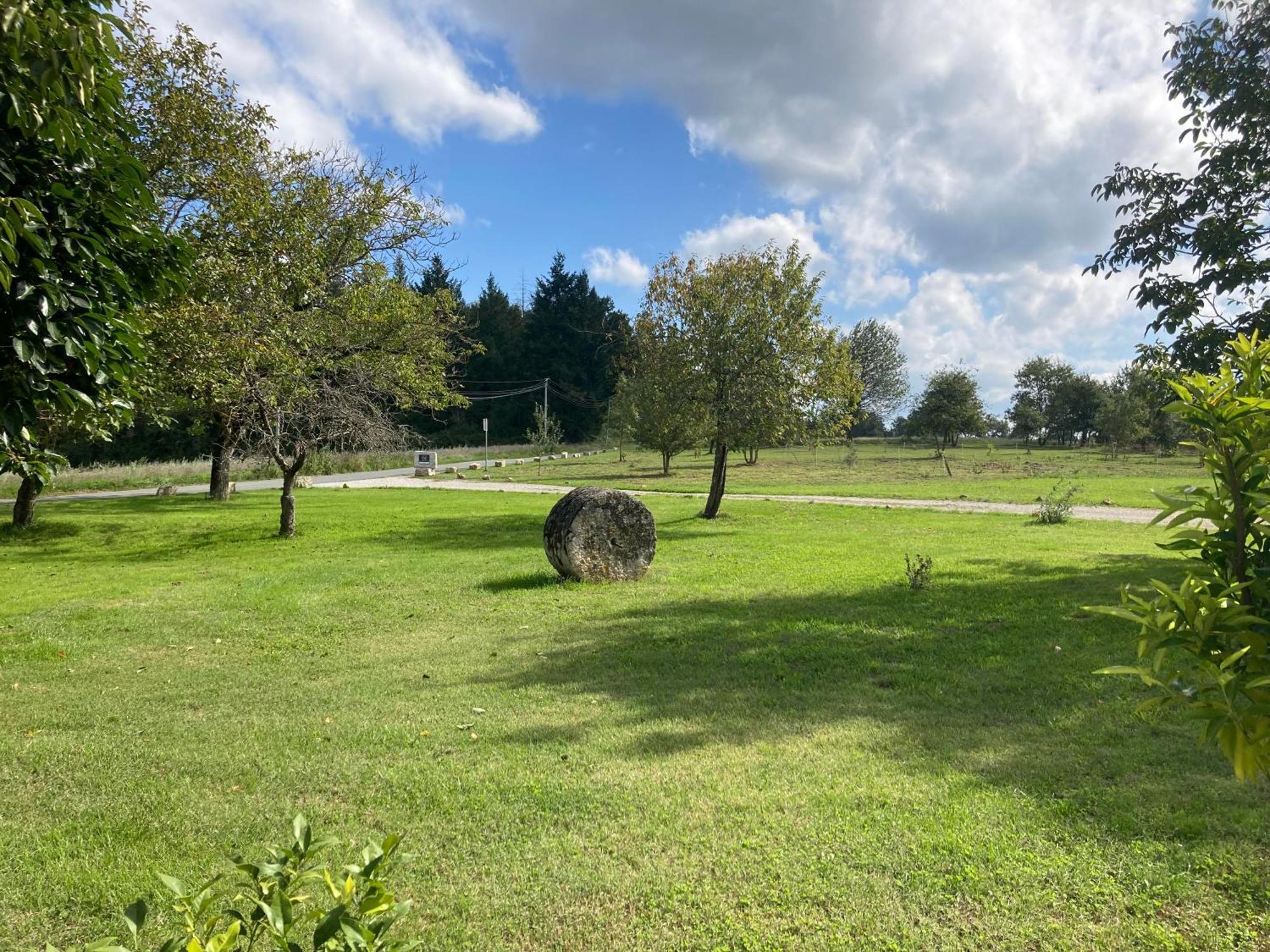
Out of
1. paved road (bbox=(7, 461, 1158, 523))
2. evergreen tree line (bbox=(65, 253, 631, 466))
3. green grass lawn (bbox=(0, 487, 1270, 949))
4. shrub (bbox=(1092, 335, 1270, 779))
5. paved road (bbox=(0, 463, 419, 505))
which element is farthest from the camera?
evergreen tree line (bbox=(65, 253, 631, 466))

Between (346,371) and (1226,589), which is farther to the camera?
(346,371)

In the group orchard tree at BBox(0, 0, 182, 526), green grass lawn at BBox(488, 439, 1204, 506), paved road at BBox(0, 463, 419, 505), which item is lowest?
paved road at BBox(0, 463, 419, 505)

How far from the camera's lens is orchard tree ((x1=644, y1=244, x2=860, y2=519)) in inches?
680

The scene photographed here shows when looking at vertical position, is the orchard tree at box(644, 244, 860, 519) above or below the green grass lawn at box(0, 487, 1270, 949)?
above

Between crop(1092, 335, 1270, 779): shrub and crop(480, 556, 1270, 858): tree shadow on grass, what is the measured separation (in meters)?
1.98

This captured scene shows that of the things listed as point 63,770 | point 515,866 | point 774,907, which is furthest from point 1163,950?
point 63,770

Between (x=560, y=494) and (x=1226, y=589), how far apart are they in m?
24.7

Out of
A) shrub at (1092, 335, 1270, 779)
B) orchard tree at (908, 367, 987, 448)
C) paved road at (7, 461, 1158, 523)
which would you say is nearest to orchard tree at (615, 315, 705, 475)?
paved road at (7, 461, 1158, 523)

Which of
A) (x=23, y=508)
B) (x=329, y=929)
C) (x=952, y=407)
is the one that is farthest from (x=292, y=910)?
(x=952, y=407)

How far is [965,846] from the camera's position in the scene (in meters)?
3.28

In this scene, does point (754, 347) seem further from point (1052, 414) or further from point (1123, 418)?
point (1052, 414)

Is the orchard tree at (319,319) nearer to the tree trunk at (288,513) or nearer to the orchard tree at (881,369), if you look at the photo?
the tree trunk at (288,513)

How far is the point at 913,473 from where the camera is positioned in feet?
120

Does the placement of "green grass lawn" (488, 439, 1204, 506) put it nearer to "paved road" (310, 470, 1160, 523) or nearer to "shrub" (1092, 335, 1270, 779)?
"paved road" (310, 470, 1160, 523)
